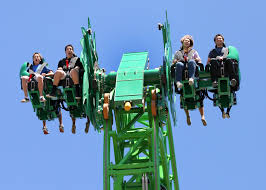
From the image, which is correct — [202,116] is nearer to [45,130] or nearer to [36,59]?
[45,130]

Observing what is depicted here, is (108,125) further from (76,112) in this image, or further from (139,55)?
(139,55)

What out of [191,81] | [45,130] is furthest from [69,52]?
[191,81]

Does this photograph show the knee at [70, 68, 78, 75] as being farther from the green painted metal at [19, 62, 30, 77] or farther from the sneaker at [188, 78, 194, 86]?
the sneaker at [188, 78, 194, 86]

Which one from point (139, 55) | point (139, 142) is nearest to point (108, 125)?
point (139, 142)

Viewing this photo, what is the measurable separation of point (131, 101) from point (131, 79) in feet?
2.90

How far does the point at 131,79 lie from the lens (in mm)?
21984

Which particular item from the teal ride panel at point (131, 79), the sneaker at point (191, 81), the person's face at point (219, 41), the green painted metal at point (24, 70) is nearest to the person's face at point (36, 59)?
the green painted metal at point (24, 70)

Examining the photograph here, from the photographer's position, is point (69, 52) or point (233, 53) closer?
point (233, 53)

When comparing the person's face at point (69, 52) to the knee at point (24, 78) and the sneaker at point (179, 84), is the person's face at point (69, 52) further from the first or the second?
the sneaker at point (179, 84)

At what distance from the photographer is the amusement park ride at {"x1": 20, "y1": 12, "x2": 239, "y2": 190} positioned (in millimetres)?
21078

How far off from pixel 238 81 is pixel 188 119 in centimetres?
178

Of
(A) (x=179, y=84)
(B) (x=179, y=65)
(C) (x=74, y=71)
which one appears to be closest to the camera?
(A) (x=179, y=84)

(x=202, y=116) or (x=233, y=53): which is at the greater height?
(x=233, y=53)

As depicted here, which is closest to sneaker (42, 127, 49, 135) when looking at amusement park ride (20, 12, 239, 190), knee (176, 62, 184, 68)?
amusement park ride (20, 12, 239, 190)
